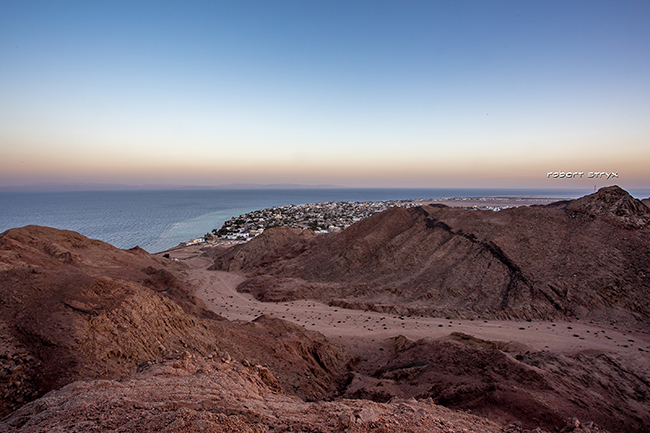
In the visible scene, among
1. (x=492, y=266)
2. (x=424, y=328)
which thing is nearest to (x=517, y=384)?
(x=424, y=328)

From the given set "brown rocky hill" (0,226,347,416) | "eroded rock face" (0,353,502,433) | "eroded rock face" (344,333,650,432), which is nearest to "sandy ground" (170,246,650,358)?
"eroded rock face" (344,333,650,432)

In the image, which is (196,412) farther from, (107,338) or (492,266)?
(492,266)

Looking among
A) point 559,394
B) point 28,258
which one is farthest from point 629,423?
point 28,258

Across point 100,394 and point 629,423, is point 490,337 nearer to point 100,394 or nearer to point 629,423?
point 629,423

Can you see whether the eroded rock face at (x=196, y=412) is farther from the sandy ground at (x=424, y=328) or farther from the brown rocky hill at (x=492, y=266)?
the brown rocky hill at (x=492, y=266)

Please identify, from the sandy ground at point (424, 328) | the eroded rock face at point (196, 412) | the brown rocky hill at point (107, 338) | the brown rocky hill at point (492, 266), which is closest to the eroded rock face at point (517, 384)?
the eroded rock face at point (196, 412)

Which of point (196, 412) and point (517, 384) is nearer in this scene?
point (196, 412)

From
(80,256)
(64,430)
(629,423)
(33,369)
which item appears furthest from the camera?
(80,256)
